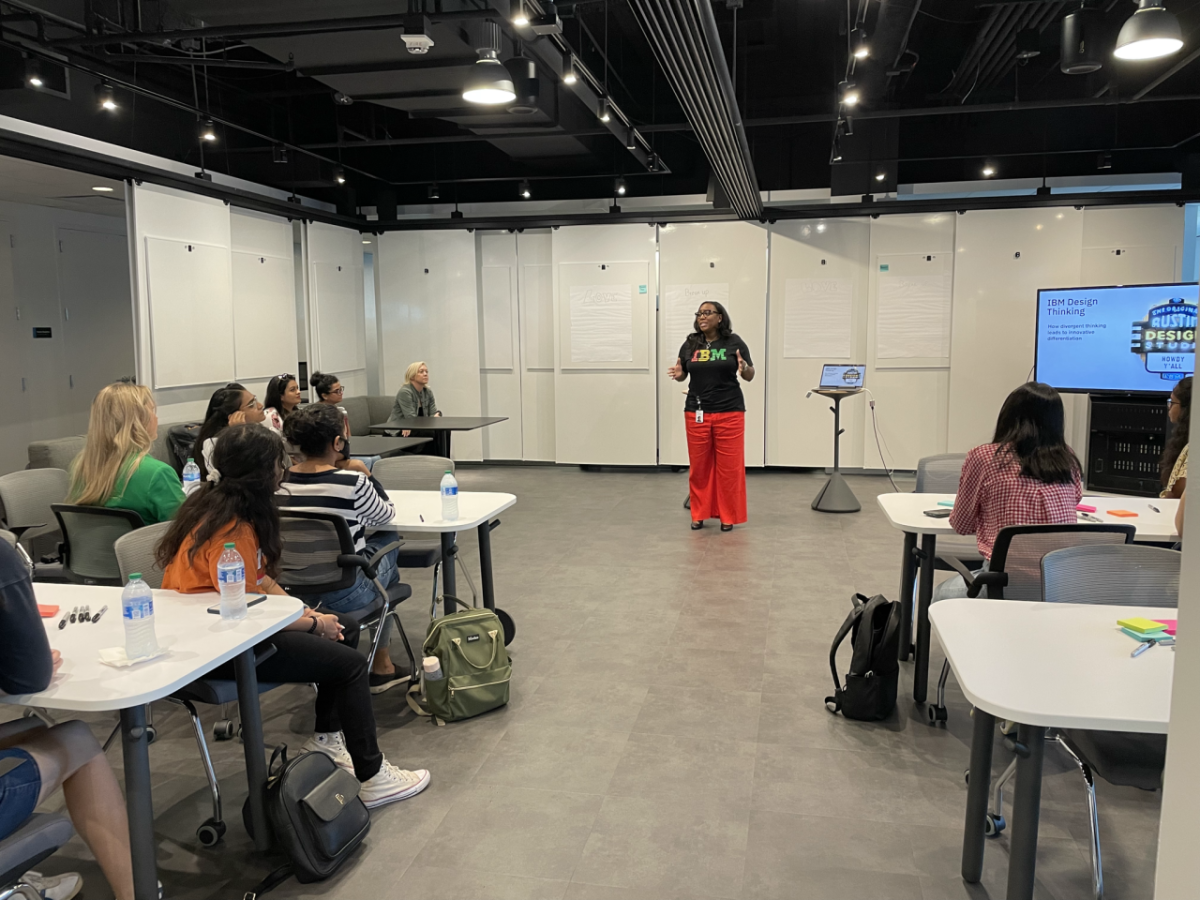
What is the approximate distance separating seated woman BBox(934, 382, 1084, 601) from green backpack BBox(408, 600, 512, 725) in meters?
2.04

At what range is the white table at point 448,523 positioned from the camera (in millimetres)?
3770

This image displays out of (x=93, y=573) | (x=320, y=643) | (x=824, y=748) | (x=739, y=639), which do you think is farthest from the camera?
(x=739, y=639)

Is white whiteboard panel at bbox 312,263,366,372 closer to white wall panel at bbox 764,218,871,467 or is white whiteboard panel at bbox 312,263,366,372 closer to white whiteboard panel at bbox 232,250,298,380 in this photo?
white whiteboard panel at bbox 232,250,298,380

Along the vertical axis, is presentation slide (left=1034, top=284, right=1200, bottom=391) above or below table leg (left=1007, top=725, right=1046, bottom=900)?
above

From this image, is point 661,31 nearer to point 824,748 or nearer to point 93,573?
point 824,748

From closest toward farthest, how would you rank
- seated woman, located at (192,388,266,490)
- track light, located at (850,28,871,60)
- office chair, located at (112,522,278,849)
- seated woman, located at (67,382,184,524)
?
office chair, located at (112,522,278,849)
seated woman, located at (67,382,184,524)
seated woman, located at (192,388,266,490)
track light, located at (850,28,871,60)

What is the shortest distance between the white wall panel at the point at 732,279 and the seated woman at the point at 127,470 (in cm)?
640

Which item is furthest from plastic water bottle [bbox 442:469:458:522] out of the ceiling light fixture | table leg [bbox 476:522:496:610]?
the ceiling light fixture

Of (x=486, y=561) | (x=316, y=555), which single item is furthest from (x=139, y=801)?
(x=486, y=561)

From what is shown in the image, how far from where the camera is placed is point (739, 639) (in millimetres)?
4516

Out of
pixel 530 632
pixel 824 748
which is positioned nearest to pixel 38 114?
pixel 530 632

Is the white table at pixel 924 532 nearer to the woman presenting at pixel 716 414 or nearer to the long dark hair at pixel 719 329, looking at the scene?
the woman presenting at pixel 716 414

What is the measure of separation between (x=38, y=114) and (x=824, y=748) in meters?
6.30

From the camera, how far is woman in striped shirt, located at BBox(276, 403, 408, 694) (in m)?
3.34
